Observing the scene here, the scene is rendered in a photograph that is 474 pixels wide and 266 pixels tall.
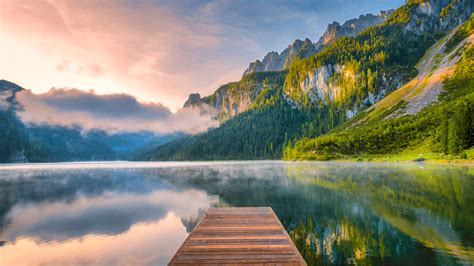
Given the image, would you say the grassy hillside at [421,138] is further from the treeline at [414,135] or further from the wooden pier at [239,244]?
the wooden pier at [239,244]

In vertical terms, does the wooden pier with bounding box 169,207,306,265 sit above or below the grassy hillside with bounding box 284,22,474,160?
below

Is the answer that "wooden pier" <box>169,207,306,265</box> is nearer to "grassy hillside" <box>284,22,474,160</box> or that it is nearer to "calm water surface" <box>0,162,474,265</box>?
"calm water surface" <box>0,162,474,265</box>

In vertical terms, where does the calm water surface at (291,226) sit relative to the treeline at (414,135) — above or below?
below

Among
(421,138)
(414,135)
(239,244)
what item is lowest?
(239,244)

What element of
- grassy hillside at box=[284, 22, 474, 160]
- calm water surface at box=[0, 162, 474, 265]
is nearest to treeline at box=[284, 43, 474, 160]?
grassy hillside at box=[284, 22, 474, 160]

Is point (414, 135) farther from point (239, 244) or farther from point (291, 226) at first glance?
point (239, 244)

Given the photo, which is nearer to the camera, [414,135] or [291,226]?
[291,226]

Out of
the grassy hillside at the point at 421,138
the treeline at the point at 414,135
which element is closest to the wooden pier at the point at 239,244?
the grassy hillside at the point at 421,138

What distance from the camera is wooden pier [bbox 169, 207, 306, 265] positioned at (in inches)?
502

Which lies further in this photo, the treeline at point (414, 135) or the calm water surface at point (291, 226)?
the treeline at point (414, 135)

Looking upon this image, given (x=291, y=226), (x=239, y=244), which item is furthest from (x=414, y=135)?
(x=239, y=244)

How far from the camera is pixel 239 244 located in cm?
1510

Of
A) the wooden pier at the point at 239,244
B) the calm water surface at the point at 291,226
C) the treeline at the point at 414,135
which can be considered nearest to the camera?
the wooden pier at the point at 239,244

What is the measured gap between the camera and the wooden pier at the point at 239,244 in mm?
12742
